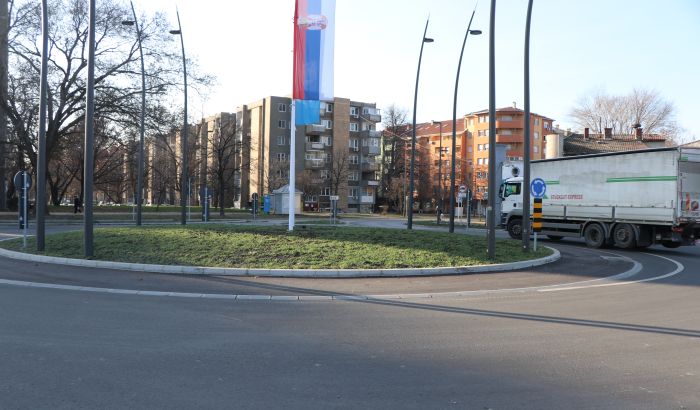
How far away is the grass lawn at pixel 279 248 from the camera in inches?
520

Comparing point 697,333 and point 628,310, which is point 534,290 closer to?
point 628,310

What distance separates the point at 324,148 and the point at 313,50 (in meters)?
67.1

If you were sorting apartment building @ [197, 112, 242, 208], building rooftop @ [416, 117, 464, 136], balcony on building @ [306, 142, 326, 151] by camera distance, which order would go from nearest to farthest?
apartment building @ [197, 112, 242, 208] → balcony on building @ [306, 142, 326, 151] → building rooftop @ [416, 117, 464, 136]

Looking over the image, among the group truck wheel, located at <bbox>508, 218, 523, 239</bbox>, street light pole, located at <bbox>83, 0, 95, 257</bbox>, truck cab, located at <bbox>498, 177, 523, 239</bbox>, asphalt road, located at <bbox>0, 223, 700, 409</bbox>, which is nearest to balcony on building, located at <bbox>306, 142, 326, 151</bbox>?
truck cab, located at <bbox>498, 177, 523, 239</bbox>

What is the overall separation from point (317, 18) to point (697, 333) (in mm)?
13159

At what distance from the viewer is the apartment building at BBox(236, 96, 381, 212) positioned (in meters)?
77.8

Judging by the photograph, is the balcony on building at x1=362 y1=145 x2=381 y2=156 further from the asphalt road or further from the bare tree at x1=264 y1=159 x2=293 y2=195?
the asphalt road

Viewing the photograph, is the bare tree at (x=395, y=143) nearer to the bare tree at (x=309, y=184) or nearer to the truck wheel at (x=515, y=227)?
the bare tree at (x=309, y=184)

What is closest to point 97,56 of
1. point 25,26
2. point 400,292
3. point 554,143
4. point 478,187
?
point 25,26

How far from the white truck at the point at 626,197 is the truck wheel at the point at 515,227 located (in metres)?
1.74

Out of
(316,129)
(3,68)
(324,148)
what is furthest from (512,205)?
(324,148)

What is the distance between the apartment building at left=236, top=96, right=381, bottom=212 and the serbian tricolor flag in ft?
185

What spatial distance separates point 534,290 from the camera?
10.9 meters

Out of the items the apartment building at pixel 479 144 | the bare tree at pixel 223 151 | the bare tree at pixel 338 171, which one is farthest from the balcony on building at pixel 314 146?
the apartment building at pixel 479 144
